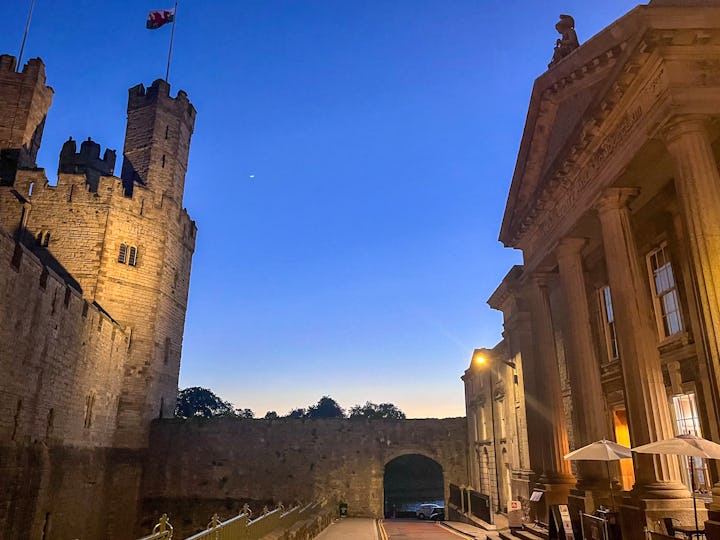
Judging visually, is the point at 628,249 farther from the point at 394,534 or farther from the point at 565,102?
the point at 394,534

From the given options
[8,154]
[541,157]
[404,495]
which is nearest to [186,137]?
[8,154]

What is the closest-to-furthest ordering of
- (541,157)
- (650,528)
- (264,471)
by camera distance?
(650,528)
(541,157)
(264,471)

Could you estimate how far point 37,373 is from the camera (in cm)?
2008

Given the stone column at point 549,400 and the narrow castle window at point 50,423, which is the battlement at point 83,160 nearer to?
the narrow castle window at point 50,423

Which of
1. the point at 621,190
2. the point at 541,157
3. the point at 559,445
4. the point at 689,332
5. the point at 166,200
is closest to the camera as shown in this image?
the point at 621,190

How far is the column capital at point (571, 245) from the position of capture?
13.0 metres

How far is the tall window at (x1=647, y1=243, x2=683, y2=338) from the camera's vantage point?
12164mm

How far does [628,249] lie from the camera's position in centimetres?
1041

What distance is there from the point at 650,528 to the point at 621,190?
6.34 m

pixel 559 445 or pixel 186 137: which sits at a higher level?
pixel 186 137

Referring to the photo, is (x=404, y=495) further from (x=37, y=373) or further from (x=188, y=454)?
(x=37, y=373)

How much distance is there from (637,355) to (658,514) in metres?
2.73

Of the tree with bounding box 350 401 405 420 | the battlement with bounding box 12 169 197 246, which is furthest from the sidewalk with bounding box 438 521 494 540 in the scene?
the tree with bounding box 350 401 405 420

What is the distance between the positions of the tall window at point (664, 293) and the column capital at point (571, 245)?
A: 179 cm
